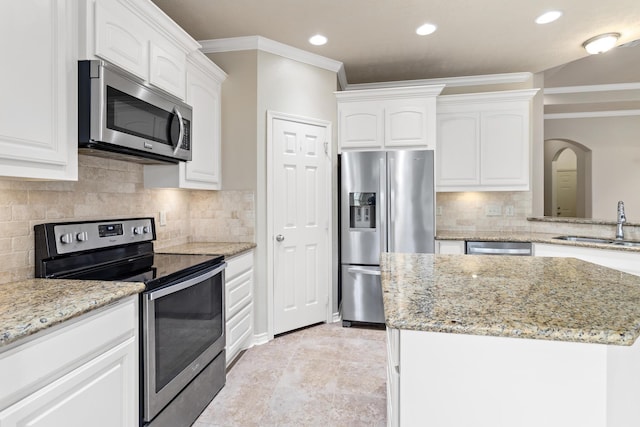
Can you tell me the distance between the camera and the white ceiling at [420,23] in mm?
2504

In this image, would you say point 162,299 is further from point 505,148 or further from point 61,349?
point 505,148

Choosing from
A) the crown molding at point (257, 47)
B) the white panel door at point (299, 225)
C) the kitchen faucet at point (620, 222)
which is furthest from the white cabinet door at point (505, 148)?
the crown molding at point (257, 47)

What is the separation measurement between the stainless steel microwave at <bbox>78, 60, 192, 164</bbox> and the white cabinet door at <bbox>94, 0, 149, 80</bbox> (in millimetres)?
62

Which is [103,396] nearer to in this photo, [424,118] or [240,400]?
[240,400]

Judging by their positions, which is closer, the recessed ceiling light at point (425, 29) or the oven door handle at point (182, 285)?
the oven door handle at point (182, 285)

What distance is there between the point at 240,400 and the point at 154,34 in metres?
2.23

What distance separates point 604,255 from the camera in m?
2.73

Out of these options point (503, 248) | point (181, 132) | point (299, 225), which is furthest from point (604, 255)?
point (181, 132)

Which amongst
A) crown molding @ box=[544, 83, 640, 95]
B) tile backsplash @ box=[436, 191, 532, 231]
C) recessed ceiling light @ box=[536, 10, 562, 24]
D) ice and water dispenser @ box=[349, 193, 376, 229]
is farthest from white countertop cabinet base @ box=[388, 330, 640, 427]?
crown molding @ box=[544, 83, 640, 95]

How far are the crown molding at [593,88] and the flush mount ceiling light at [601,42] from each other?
7.55 feet

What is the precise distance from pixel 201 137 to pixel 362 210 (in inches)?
62.7

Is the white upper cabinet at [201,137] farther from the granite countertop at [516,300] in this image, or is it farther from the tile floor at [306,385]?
the granite countertop at [516,300]

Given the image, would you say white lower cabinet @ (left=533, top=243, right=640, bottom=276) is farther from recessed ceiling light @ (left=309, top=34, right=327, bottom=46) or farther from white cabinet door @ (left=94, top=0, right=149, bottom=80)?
white cabinet door @ (left=94, top=0, right=149, bottom=80)

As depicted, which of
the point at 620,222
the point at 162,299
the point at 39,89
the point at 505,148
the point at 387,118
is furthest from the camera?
the point at 505,148
